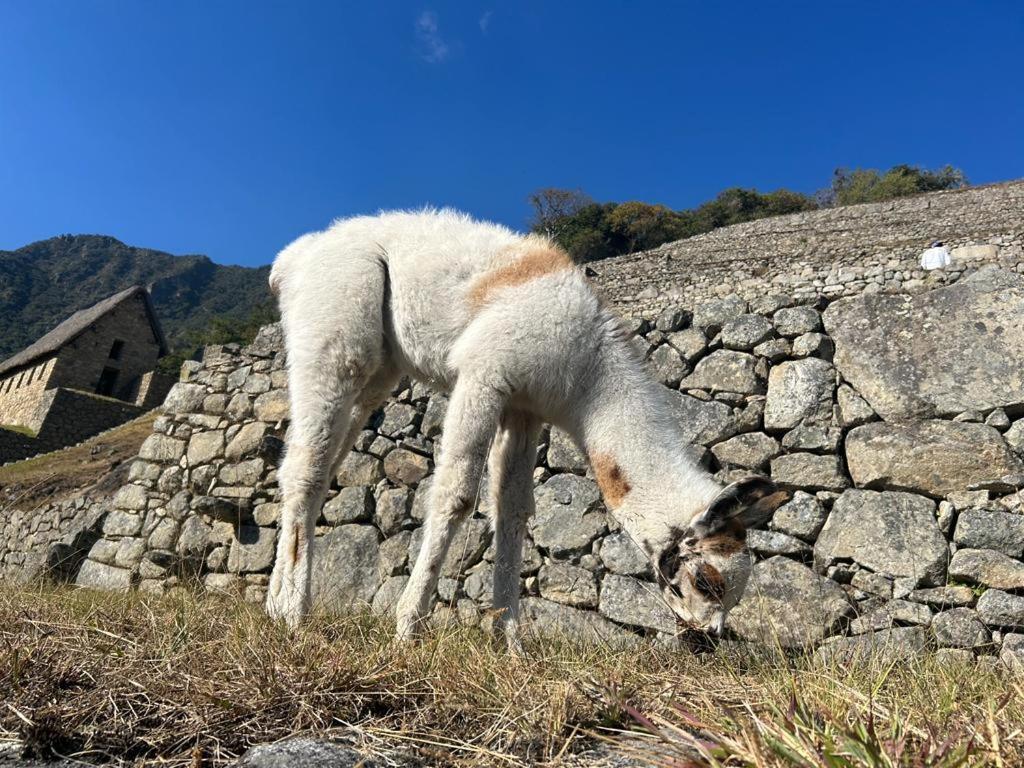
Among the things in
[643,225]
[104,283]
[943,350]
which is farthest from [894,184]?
[104,283]

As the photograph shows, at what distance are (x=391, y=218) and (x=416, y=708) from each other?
316 centimetres

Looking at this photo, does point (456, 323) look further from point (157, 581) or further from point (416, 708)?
point (157, 581)

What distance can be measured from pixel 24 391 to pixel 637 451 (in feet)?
128

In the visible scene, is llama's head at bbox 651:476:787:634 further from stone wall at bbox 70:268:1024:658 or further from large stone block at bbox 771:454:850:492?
large stone block at bbox 771:454:850:492

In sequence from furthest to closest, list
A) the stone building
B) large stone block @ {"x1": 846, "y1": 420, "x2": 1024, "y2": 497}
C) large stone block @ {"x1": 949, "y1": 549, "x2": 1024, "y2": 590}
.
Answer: the stone building
large stone block @ {"x1": 846, "y1": 420, "x2": 1024, "y2": 497}
large stone block @ {"x1": 949, "y1": 549, "x2": 1024, "y2": 590}

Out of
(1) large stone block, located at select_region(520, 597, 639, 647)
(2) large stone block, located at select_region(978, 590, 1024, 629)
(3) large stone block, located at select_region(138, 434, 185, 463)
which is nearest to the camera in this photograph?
(2) large stone block, located at select_region(978, 590, 1024, 629)

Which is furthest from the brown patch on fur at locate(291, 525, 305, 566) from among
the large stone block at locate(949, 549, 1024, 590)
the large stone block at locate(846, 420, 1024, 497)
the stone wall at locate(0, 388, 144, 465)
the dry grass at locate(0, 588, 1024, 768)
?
the stone wall at locate(0, 388, 144, 465)

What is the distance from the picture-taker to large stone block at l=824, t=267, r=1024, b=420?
429 centimetres

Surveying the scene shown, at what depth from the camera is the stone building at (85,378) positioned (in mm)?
27531

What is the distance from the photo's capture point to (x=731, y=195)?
52500mm

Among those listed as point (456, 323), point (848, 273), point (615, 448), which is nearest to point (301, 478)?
point (456, 323)

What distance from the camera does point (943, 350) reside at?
4449 millimetres

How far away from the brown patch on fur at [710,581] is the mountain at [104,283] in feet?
230

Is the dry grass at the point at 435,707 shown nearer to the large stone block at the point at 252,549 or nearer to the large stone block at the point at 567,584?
the large stone block at the point at 567,584
